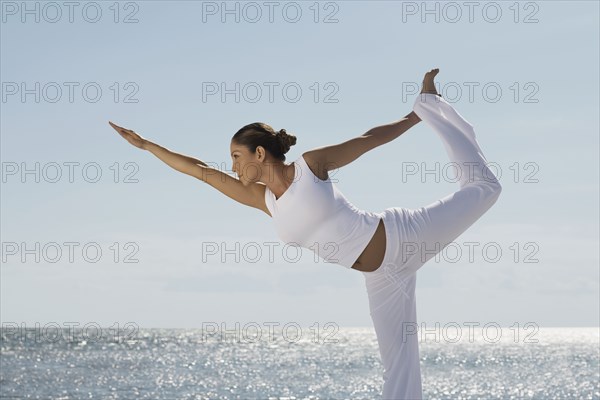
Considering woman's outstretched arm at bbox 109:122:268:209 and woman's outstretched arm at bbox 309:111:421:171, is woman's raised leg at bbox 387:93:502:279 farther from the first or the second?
woman's outstretched arm at bbox 109:122:268:209

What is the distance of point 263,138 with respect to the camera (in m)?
4.12

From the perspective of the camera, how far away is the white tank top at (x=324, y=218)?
160 inches

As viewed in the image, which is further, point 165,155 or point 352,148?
point 165,155

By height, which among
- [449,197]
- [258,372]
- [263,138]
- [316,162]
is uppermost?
[263,138]

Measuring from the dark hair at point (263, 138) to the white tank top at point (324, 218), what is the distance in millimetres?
119

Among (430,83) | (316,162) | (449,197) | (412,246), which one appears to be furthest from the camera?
(430,83)

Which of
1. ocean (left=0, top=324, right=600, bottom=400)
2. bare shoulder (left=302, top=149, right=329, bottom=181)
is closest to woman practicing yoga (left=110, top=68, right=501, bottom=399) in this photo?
bare shoulder (left=302, top=149, right=329, bottom=181)

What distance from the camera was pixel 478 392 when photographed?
115ft

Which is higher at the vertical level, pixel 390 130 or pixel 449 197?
pixel 390 130

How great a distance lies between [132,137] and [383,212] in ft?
4.53

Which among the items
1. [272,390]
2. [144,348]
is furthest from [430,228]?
[144,348]

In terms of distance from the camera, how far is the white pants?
421 centimetres

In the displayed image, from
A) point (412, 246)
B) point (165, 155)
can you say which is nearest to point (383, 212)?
point (412, 246)

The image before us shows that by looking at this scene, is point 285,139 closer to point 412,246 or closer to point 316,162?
point 316,162
